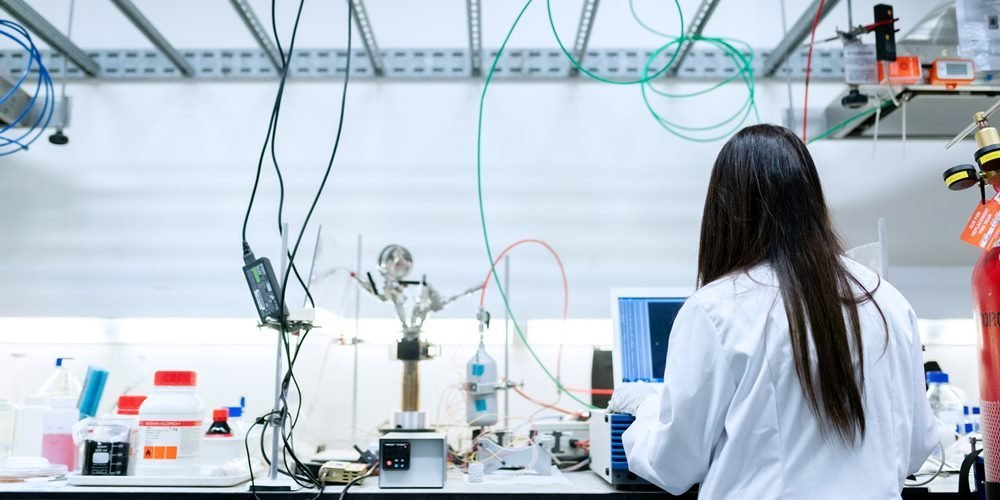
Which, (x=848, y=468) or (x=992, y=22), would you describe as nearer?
(x=848, y=468)

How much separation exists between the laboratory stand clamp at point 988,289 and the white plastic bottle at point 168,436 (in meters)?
1.36

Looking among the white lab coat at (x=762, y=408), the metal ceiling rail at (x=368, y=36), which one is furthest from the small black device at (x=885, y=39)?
the metal ceiling rail at (x=368, y=36)

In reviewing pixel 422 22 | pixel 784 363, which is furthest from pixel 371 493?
pixel 422 22

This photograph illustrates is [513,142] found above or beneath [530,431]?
above

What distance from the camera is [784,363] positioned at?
99cm

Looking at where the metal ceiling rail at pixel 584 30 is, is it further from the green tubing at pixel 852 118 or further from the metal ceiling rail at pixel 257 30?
the metal ceiling rail at pixel 257 30

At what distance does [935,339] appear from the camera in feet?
7.49

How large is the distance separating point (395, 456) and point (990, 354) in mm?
1000

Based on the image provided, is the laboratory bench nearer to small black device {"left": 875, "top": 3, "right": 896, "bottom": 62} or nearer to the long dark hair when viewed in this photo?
the long dark hair

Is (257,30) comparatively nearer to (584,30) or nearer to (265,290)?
(584,30)

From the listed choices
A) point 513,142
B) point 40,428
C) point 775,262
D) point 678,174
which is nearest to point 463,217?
point 513,142

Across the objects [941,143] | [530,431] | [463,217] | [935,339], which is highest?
[941,143]

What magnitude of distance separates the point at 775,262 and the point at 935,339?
1570mm

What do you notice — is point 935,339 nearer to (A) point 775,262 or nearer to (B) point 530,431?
(B) point 530,431
